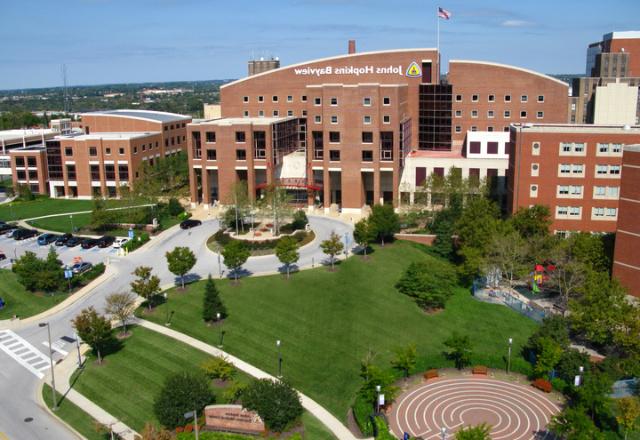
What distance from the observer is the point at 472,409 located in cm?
4353

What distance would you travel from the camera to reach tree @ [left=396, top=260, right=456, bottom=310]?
58625 mm

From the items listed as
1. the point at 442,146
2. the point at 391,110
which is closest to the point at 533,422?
the point at 391,110

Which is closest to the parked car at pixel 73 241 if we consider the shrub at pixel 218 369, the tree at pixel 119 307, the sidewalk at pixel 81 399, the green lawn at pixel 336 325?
the green lawn at pixel 336 325

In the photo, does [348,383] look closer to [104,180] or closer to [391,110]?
[391,110]

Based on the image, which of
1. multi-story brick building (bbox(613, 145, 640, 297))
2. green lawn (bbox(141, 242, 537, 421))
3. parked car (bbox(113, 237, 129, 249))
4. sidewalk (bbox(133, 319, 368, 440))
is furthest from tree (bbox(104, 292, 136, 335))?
multi-story brick building (bbox(613, 145, 640, 297))

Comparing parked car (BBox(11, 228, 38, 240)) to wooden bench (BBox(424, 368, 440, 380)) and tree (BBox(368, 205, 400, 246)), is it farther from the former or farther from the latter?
wooden bench (BBox(424, 368, 440, 380))

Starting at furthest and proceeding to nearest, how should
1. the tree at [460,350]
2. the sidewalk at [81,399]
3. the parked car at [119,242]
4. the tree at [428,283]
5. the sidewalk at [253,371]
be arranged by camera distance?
the parked car at [119,242], the tree at [428,283], the tree at [460,350], the sidewalk at [253,371], the sidewalk at [81,399]

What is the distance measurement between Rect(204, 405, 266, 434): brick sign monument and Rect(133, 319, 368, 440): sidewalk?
4.08 m

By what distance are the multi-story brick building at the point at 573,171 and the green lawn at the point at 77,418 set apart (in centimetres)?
5133

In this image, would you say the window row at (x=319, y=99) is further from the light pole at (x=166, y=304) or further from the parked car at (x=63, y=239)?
the light pole at (x=166, y=304)

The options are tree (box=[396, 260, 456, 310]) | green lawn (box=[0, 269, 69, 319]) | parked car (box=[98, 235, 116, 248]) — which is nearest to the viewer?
green lawn (box=[0, 269, 69, 319])

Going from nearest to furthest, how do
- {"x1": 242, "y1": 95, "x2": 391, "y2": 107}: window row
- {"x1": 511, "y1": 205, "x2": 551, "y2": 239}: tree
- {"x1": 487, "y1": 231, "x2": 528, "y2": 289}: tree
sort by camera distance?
{"x1": 487, "y1": 231, "x2": 528, "y2": 289}: tree < {"x1": 511, "y1": 205, "x2": 551, "y2": 239}: tree < {"x1": 242, "y1": 95, "x2": 391, "y2": 107}: window row

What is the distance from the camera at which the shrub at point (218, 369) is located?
4475 cm

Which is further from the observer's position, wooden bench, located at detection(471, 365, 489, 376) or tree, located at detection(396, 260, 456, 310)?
tree, located at detection(396, 260, 456, 310)
